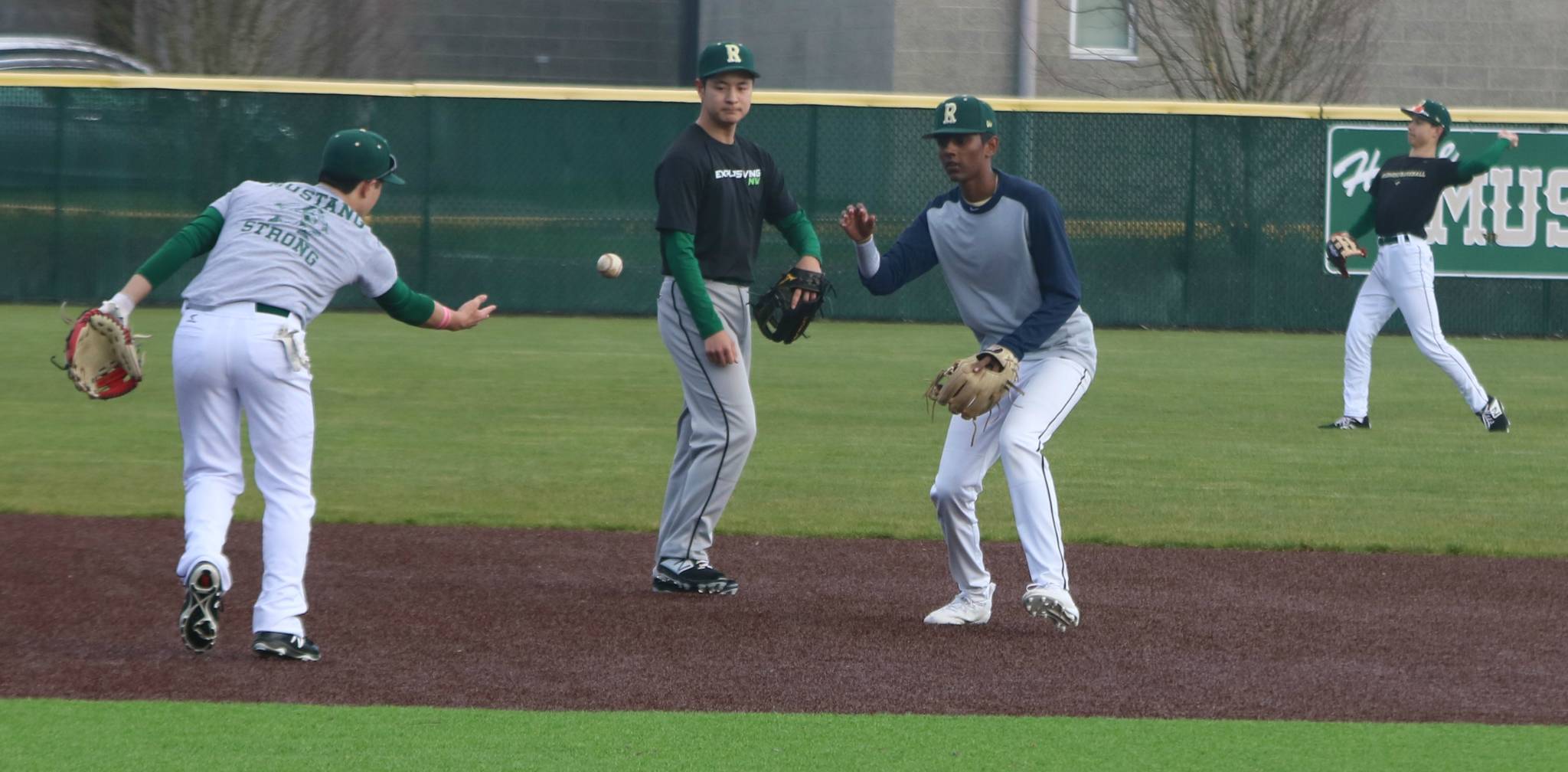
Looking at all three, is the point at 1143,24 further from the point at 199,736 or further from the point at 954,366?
the point at 199,736

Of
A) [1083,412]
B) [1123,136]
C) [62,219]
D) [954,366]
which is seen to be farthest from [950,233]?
[62,219]

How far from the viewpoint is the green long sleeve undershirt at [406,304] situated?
5.61 meters

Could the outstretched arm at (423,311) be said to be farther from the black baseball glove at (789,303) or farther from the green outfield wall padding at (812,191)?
the green outfield wall padding at (812,191)

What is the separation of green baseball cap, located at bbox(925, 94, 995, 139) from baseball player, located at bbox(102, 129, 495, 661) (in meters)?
1.73

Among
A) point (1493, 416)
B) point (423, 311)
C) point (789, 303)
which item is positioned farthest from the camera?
point (1493, 416)

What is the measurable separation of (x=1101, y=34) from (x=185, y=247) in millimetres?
21585

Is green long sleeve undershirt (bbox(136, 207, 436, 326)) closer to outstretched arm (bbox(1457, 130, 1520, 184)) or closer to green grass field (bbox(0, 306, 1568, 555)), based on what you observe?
green grass field (bbox(0, 306, 1568, 555))

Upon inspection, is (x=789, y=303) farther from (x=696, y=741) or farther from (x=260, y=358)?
(x=696, y=741)

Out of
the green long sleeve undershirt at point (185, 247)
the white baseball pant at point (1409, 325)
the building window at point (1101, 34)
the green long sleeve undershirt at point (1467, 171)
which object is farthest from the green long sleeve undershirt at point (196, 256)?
the building window at point (1101, 34)

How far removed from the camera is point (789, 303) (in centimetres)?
656

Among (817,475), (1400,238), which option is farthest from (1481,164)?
(817,475)

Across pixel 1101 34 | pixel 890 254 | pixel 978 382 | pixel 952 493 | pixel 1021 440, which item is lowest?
pixel 952 493

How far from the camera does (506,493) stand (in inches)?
350

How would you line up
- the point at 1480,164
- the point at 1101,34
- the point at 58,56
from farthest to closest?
1. the point at 1101,34
2. the point at 58,56
3. the point at 1480,164
